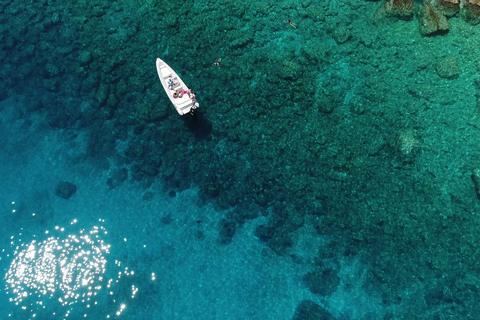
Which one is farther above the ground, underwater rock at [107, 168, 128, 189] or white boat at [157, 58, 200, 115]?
white boat at [157, 58, 200, 115]

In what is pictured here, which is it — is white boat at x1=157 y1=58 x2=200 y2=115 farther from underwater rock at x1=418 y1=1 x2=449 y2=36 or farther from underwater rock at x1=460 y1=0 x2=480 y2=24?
underwater rock at x1=460 y1=0 x2=480 y2=24

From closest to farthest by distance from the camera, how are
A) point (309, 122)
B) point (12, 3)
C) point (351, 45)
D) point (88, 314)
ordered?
point (88, 314), point (309, 122), point (351, 45), point (12, 3)

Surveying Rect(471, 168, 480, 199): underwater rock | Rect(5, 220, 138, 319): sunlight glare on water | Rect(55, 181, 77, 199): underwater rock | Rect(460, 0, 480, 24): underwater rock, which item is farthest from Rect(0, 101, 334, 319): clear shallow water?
Rect(460, 0, 480, 24): underwater rock

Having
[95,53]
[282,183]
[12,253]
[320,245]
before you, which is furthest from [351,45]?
→ [12,253]

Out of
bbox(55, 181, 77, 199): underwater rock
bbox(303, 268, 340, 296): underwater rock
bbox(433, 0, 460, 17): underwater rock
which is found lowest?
bbox(303, 268, 340, 296): underwater rock

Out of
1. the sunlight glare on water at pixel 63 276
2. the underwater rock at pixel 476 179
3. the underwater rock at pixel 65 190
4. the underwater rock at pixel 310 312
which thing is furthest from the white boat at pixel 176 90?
the underwater rock at pixel 476 179

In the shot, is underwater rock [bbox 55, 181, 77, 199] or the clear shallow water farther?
underwater rock [bbox 55, 181, 77, 199]

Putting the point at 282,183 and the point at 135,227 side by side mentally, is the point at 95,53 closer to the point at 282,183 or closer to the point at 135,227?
the point at 135,227
